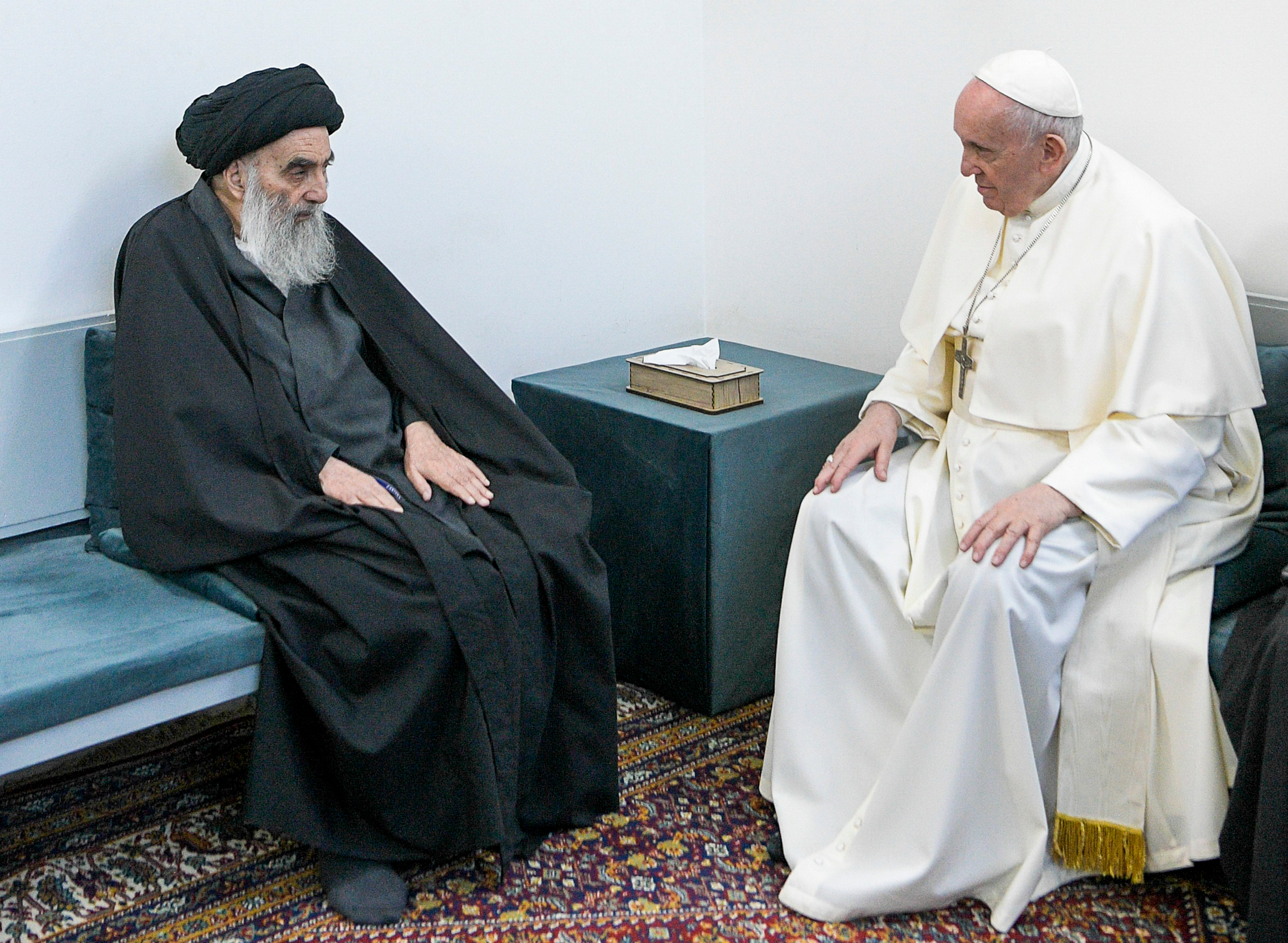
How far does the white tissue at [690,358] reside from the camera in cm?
341

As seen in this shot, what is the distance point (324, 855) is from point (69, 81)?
6.10ft

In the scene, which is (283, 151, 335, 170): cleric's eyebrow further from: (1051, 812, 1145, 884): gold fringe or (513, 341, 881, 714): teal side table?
(1051, 812, 1145, 884): gold fringe

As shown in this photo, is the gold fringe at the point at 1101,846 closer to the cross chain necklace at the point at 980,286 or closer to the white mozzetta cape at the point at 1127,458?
the white mozzetta cape at the point at 1127,458

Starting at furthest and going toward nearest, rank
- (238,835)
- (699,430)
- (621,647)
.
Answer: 1. (621,647)
2. (699,430)
3. (238,835)

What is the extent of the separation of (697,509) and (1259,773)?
1416 mm

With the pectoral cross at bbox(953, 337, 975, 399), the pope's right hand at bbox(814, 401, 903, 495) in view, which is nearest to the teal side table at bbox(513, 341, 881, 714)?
the pope's right hand at bbox(814, 401, 903, 495)

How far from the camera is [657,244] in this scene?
4.34 meters

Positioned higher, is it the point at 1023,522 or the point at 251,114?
the point at 251,114

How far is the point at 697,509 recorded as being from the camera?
3.24 metres

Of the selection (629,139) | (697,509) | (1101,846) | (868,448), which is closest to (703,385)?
(697,509)

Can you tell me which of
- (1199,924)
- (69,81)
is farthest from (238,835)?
(1199,924)

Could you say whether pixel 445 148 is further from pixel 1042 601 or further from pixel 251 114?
pixel 1042 601

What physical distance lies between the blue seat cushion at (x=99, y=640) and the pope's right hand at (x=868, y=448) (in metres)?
1.27

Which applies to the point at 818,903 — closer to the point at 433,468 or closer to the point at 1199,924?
the point at 1199,924
